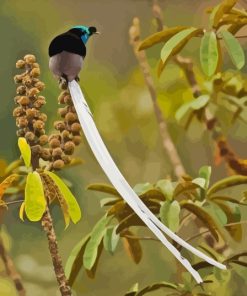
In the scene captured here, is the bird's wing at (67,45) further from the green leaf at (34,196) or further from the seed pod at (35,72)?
the green leaf at (34,196)

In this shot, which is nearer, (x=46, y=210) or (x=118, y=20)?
(x=46, y=210)

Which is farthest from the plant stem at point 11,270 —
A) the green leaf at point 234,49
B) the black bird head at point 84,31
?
the green leaf at point 234,49

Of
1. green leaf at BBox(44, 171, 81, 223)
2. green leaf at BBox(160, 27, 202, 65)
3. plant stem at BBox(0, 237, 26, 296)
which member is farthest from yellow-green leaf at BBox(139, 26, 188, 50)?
plant stem at BBox(0, 237, 26, 296)

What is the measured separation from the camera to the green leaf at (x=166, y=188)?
3.20 ft

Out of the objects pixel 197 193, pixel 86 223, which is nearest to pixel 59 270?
pixel 86 223

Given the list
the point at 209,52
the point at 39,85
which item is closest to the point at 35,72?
the point at 39,85

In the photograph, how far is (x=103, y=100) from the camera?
108 cm

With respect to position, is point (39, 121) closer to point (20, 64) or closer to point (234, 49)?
point (20, 64)

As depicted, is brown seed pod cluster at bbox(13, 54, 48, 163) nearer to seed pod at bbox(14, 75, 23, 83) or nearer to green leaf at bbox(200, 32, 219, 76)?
seed pod at bbox(14, 75, 23, 83)

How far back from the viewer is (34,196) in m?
0.93

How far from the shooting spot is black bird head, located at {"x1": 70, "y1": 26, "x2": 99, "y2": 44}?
1045 millimetres

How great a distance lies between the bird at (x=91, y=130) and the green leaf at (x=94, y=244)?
6cm

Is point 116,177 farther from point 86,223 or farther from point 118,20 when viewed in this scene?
point 118,20

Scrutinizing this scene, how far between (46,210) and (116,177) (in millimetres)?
113
